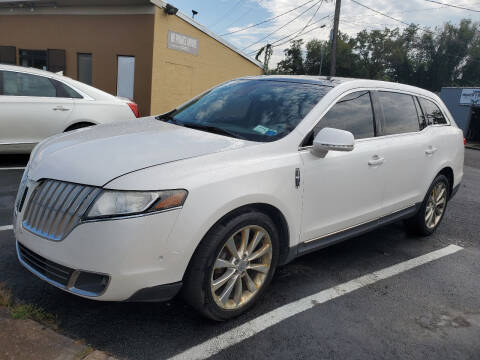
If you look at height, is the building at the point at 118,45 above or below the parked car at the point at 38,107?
above

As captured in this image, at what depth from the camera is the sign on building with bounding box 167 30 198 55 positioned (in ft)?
46.7

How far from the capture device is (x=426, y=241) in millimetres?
4902

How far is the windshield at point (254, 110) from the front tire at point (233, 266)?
69cm

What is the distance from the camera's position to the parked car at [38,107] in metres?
6.23

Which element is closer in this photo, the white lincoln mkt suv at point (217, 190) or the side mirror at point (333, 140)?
the white lincoln mkt suv at point (217, 190)

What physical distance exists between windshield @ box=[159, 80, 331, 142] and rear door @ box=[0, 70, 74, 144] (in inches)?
127

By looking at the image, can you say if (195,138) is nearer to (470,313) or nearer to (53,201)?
(53,201)

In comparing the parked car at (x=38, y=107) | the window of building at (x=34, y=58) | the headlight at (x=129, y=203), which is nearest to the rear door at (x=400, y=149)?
the headlight at (x=129, y=203)

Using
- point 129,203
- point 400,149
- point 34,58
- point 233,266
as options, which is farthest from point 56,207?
point 34,58

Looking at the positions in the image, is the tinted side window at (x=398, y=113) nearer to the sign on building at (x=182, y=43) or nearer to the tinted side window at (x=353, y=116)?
the tinted side window at (x=353, y=116)

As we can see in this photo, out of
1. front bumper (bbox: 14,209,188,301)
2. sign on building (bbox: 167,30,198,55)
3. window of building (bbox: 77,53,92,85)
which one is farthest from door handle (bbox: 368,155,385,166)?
window of building (bbox: 77,53,92,85)

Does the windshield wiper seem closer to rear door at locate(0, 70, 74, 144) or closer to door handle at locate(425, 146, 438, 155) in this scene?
door handle at locate(425, 146, 438, 155)

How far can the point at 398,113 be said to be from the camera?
13.9ft

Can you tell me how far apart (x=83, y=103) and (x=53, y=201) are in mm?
4613
